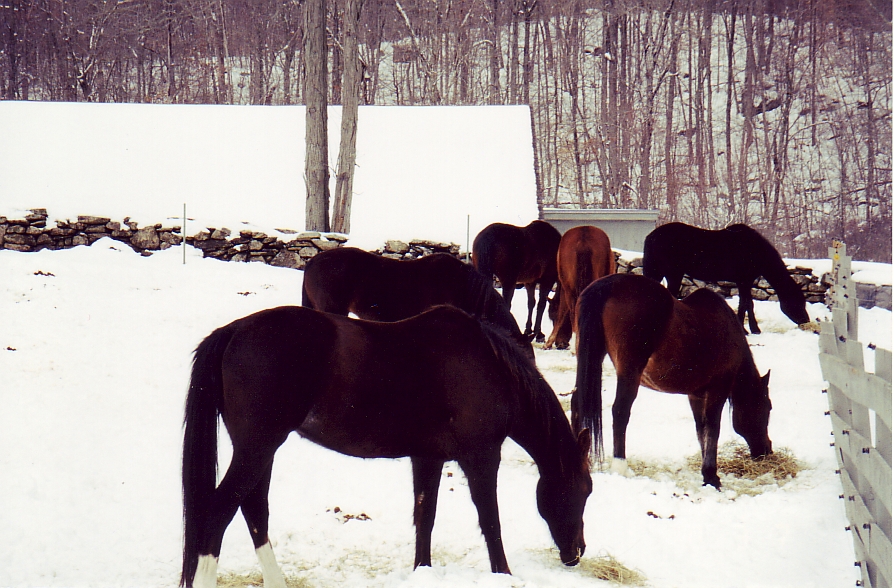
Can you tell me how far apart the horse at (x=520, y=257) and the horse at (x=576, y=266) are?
52 centimetres

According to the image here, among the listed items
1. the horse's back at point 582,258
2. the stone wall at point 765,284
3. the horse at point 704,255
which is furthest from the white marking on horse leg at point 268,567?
the stone wall at point 765,284

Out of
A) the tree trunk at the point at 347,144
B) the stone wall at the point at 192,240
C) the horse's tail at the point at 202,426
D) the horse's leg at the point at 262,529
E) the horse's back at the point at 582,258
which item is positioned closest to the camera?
the horse's tail at the point at 202,426

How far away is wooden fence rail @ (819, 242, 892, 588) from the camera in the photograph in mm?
2740

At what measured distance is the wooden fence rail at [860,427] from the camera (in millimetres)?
2740

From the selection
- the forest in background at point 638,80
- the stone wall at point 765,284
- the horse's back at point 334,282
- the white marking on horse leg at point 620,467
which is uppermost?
the forest in background at point 638,80

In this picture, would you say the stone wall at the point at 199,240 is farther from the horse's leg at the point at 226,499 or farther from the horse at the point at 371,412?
the horse's leg at the point at 226,499

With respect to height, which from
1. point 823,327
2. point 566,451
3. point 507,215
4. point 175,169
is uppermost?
point 175,169

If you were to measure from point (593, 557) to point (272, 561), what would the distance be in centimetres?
160

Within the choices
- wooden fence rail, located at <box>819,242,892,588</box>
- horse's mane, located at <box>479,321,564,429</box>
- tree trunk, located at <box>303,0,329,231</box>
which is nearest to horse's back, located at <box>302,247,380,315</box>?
horse's mane, located at <box>479,321,564,429</box>

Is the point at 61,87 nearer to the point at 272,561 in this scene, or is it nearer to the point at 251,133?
the point at 251,133

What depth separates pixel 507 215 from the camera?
11906 mm

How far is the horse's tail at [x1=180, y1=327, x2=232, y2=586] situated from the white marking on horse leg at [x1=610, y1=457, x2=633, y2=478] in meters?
2.83


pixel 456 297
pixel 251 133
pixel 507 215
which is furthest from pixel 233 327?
pixel 251 133

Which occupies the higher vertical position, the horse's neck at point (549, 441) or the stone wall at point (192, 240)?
the stone wall at point (192, 240)
